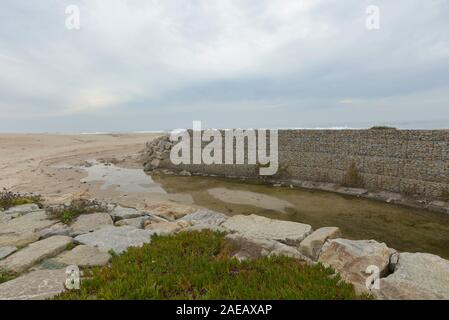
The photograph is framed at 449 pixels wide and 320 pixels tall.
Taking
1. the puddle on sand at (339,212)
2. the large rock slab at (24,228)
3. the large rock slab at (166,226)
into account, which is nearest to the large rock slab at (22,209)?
the large rock slab at (24,228)

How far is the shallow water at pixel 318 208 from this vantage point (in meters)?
8.34

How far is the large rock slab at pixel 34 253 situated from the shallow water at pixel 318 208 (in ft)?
20.2

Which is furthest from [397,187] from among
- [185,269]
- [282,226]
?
[185,269]

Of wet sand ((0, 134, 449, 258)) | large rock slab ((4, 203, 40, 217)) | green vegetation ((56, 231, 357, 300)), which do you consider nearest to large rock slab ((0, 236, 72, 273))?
green vegetation ((56, 231, 357, 300))

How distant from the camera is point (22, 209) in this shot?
862 centimetres

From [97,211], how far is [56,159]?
23146mm

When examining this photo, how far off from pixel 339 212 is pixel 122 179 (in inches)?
501

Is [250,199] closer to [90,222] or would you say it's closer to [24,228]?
[90,222]

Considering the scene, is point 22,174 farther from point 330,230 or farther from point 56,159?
point 330,230

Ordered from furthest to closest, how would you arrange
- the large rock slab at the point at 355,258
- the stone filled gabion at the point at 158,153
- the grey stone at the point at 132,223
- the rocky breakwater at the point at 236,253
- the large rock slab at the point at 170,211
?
the stone filled gabion at the point at 158,153 → the large rock slab at the point at 170,211 → the grey stone at the point at 132,223 → the large rock slab at the point at 355,258 → the rocky breakwater at the point at 236,253

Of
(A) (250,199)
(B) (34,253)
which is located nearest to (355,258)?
(B) (34,253)

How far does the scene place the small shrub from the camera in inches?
527

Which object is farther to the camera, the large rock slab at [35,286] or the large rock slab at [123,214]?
the large rock slab at [123,214]

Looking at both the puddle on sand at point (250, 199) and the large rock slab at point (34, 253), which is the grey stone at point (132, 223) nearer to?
the large rock slab at point (34, 253)
